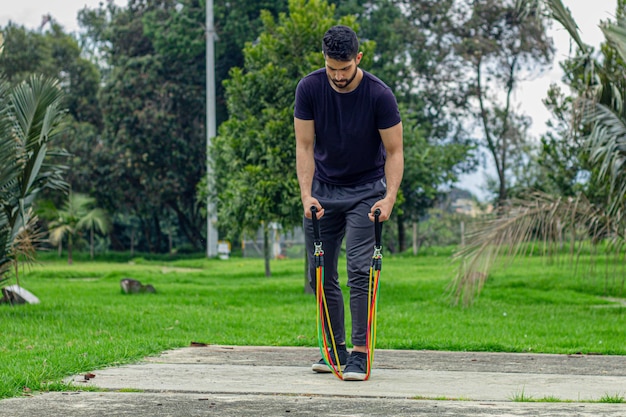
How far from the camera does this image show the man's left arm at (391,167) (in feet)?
17.4

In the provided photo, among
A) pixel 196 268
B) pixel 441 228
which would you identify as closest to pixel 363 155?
pixel 196 268

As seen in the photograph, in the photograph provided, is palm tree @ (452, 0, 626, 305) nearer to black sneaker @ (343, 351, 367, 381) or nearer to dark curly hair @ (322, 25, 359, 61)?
black sneaker @ (343, 351, 367, 381)

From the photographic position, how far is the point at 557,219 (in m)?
11.8

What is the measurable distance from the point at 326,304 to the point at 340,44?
1.49 metres

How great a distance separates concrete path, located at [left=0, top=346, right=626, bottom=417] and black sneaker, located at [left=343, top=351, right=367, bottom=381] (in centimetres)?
5

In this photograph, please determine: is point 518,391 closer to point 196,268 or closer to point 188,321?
point 188,321

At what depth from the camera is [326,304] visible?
554 centimetres

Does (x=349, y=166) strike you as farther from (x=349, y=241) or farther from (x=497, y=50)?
(x=497, y=50)

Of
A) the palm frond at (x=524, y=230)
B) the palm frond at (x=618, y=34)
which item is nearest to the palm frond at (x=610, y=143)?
the palm frond at (x=524, y=230)

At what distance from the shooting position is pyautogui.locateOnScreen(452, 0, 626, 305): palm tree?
37.2 ft

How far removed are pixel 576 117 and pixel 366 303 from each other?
7.33 metres

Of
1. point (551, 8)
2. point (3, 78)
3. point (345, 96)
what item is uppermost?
point (551, 8)

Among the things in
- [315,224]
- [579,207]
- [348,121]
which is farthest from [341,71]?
[579,207]

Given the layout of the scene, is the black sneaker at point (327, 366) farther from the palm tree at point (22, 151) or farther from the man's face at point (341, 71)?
the palm tree at point (22, 151)
